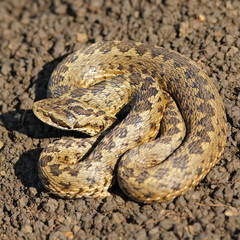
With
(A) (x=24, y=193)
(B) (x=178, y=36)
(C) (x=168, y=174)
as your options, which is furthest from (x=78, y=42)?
(C) (x=168, y=174)

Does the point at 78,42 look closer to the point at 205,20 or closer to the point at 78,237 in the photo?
the point at 205,20

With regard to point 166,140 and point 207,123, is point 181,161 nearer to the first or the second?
point 166,140

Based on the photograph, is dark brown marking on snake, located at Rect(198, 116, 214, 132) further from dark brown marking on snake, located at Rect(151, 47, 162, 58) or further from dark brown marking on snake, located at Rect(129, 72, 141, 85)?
dark brown marking on snake, located at Rect(151, 47, 162, 58)

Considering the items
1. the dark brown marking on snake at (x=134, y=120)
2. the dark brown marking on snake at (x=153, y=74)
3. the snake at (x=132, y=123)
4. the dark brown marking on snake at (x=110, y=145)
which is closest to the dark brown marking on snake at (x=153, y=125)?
the snake at (x=132, y=123)

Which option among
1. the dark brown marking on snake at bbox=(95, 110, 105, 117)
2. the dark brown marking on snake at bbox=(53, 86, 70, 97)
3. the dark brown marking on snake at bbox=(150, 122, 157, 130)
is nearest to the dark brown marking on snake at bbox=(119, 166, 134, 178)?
the dark brown marking on snake at bbox=(150, 122, 157, 130)

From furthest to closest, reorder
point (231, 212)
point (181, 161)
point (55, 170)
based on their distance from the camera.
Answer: point (55, 170) < point (181, 161) < point (231, 212)

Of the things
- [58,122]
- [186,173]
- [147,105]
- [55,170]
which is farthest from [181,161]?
[58,122]
